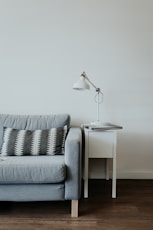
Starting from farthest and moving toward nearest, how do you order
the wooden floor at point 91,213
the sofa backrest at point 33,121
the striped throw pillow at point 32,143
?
1. the sofa backrest at point 33,121
2. the striped throw pillow at point 32,143
3. the wooden floor at point 91,213

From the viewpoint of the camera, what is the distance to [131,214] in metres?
2.13

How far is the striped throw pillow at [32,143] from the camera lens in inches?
96.2

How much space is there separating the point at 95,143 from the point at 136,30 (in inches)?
58.5

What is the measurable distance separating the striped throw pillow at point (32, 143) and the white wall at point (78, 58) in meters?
0.56

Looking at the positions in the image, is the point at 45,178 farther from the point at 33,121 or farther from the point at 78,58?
the point at 78,58

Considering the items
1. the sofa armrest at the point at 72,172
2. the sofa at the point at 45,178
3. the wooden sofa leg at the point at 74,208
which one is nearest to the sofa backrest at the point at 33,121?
the sofa at the point at 45,178

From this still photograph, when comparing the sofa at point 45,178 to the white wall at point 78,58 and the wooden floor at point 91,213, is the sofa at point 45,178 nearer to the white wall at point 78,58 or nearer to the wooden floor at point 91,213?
the wooden floor at point 91,213

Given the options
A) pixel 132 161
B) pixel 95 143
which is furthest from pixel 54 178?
pixel 132 161

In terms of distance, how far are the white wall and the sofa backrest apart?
261 mm

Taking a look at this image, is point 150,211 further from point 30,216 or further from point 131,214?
point 30,216

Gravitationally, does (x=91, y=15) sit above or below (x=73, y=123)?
above

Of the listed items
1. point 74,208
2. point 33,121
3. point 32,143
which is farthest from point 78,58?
point 74,208

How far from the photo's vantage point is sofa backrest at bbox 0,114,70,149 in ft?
8.84

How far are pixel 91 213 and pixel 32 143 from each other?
847 millimetres
